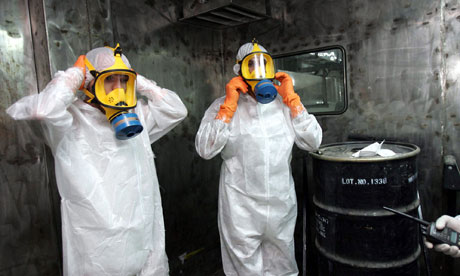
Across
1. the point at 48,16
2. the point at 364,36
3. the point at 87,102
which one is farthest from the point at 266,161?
the point at 48,16

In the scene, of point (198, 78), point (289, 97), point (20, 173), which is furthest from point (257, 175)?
point (20, 173)

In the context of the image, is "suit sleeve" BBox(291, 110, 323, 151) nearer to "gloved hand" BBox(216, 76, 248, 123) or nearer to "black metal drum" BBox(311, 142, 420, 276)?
"black metal drum" BBox(311, 142, 420, 276)

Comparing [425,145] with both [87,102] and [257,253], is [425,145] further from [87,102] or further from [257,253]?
[87,102]

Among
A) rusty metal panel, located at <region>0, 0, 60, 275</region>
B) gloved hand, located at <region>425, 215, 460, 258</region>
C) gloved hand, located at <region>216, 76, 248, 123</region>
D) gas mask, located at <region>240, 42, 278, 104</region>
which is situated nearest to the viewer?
gloved hand, located at <region>425, 215, 460, 258</region>

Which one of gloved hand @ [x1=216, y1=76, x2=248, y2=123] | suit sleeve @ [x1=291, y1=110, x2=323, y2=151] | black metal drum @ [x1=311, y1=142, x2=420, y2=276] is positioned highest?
gloved hand @ [x1=216, y1=76, x2=248, y2=123]

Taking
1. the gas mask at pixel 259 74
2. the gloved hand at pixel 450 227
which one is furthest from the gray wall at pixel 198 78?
the gloved hand at pixel 450 227

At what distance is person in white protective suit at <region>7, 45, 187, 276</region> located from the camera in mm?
1373

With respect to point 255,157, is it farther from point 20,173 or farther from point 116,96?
point 20,173

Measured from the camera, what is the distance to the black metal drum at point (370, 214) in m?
1.79

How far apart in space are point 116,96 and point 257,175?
964 mm

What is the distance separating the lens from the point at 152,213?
5.28 ft

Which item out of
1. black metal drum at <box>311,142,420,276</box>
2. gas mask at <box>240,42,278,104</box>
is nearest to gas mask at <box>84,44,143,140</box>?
gas mask at <box>240,42,278,104</box>

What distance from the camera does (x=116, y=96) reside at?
55.1 inches

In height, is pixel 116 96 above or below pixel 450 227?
above
